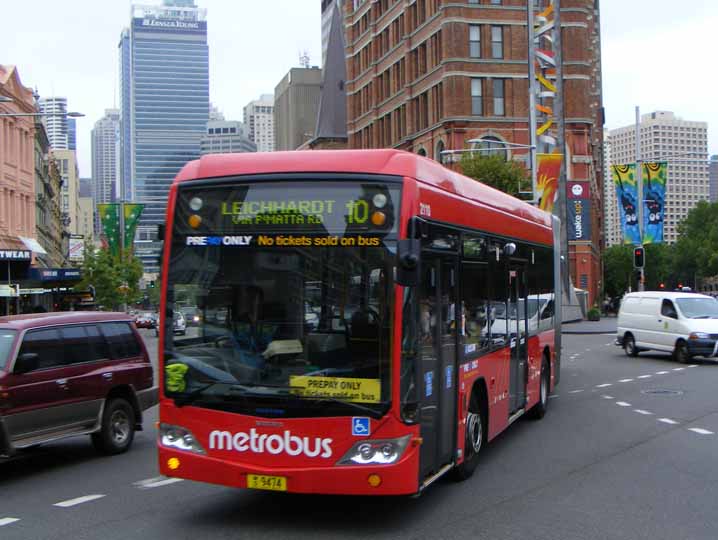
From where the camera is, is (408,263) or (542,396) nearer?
(408,263)

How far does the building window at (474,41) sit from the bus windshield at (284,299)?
58.5 metres

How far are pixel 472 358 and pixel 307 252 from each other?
273 centimetres

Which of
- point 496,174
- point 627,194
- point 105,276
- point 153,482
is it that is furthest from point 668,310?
point 105,276

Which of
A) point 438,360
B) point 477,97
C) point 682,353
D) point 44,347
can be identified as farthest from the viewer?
point 477,97

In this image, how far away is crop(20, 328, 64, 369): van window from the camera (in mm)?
10305

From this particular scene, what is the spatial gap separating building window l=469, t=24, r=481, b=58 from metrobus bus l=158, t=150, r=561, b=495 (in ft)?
189

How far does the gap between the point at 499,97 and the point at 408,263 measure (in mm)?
59232

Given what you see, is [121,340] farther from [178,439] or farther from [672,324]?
[672,324]

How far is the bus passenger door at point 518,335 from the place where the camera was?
11.3 m

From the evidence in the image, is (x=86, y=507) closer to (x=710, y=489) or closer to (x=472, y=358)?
(x=472, y=358)

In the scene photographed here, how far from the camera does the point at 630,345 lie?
26484mm

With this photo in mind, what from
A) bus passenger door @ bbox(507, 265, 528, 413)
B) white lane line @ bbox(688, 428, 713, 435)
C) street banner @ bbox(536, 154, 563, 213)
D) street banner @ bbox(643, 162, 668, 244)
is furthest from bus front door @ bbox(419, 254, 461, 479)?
street banner @ bbox(643, 162, 668, 244)

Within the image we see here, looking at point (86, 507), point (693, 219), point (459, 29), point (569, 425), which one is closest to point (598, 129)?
point (693, 219)

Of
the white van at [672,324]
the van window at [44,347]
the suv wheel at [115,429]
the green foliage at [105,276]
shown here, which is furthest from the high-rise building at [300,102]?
the van window at [44,347]
